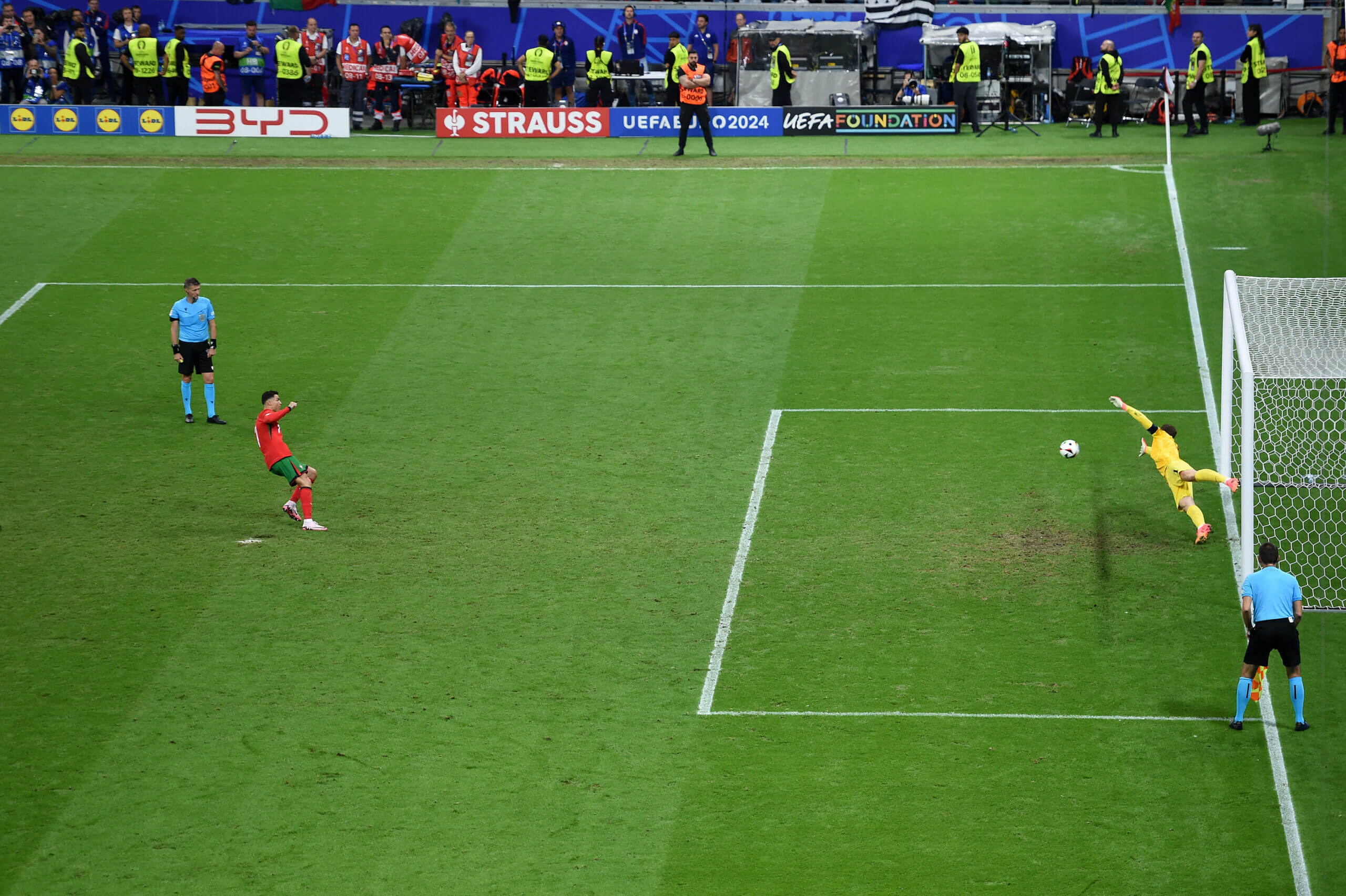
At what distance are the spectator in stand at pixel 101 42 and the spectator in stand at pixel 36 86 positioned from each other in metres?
1.30

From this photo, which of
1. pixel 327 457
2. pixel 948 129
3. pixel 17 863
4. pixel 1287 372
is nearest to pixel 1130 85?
pixel 948 129

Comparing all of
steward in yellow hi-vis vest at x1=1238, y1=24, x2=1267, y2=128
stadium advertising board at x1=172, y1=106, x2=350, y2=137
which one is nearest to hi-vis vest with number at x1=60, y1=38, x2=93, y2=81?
stadium advertising board at x1=172, y1=106, x2=350, y2=137

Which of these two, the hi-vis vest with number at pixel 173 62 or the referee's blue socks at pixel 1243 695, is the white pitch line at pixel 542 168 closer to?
the hi-vis vest with number at pixel 173 62

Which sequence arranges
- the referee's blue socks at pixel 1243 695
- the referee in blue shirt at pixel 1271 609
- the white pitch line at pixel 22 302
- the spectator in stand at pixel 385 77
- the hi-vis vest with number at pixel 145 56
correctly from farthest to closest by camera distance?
the spectator in stand at pixel 385 77 → the hi-vis vest with number at pixel 145 56 → the white pitch line at pixel 22 302 → the referee's blue socks at pixel 1243 695 → the referee in blue shirt at pixel 1271 609

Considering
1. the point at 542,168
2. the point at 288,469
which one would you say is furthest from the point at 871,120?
the point at 288,469

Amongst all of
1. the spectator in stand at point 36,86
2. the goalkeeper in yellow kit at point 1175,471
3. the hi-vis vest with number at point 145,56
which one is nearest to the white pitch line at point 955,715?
the goalkeeper in yellow kit at point 1175,471

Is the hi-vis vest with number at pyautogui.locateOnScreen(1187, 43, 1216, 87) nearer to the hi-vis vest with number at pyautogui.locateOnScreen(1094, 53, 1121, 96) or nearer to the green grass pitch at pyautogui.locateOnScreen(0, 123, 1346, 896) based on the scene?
the hi-vis vest with number at pyautogui.locateOnScreen(1094, 53, 1121, 96)

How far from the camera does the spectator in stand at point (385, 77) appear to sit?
39.5 metres

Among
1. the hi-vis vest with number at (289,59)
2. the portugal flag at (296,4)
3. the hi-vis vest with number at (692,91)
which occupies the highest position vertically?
the portugal flag at (296,4)

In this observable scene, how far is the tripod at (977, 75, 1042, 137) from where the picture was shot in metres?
38.4

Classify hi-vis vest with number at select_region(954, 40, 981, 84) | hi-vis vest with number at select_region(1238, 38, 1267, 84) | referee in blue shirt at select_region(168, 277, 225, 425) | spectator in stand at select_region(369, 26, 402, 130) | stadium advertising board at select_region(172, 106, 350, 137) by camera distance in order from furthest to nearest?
1. spectator in stand at select_region(369, 26, 402, 130)
2. stadium advertising board at select_region(172, 106, 350, 137)
3. hi-vis vest with number at select_region(1238, 38, 1267, 84)
4. hi-vis vest with number at select_region(954, 40, 981, 84)
5. referee in blue shirt at select_region(168, 277, 225, 425)

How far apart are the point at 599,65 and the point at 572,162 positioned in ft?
15.3

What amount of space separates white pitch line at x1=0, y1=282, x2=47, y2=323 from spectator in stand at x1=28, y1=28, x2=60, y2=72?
12.6 m

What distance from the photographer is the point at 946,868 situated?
12070 millimetres
